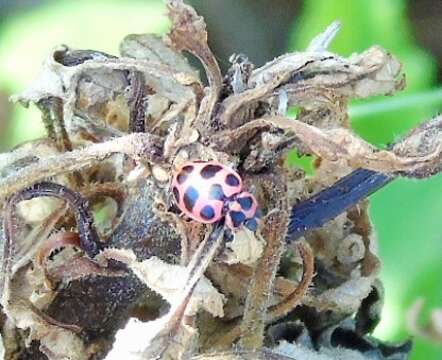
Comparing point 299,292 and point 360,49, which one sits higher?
point 360,49

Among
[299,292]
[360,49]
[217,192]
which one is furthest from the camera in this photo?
[360,49]

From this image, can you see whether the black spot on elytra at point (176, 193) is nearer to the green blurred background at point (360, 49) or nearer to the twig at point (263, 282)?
the twig at point (263, 282)

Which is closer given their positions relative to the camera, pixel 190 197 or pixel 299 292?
pixel 190 197

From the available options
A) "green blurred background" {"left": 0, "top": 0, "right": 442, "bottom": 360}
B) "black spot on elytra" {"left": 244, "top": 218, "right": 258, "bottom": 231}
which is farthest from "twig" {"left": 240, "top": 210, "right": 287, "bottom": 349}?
"green blurred background" {"left": 0, "top": 0, "right": 442, "bottom": 360}

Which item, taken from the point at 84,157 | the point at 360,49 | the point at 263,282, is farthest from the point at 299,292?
the point at 360,49

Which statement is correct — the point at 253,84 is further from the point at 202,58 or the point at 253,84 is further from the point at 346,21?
the point at 346,21

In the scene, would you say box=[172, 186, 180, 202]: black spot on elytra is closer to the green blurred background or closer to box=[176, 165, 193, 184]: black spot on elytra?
box=[176, 165, 193, 184]: black spot on elytra

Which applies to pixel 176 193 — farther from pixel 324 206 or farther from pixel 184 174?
pixel 324 206
